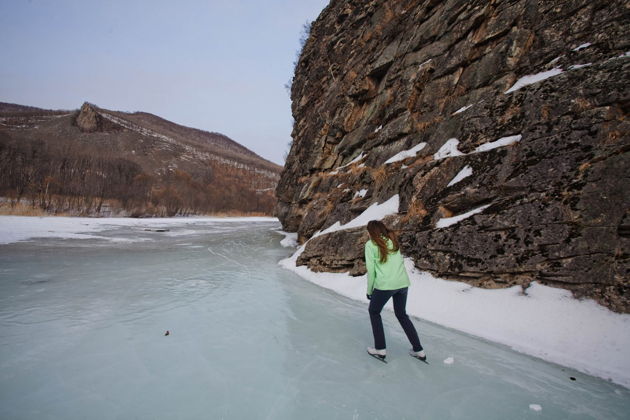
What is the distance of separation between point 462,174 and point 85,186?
59.8m

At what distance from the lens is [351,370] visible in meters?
3.74

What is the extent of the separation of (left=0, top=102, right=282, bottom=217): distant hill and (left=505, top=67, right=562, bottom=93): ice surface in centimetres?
5563

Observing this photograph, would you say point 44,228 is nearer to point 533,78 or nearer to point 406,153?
point 406,153

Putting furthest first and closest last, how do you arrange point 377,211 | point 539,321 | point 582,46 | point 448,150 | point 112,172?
point 112,172 → point 377,211 → point 448,150 → point 582,46 → point 539,321

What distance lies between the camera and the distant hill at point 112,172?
43.2 m

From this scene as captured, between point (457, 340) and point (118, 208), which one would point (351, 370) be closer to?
point (457, 340)

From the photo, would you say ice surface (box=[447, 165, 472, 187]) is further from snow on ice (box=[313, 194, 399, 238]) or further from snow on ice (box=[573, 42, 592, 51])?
snow on ice (box=[573, 42, 592, 51])

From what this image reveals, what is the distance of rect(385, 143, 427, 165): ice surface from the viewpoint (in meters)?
9.88

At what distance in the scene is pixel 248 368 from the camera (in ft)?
12.2

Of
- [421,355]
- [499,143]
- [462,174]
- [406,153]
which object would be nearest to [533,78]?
[499,143]

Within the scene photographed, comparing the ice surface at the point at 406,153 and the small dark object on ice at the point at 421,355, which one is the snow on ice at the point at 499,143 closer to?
the ice surface at the point at 406,153

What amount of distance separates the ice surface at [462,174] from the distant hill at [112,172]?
5411 cm

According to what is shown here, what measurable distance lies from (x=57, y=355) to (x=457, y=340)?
20.5 ft

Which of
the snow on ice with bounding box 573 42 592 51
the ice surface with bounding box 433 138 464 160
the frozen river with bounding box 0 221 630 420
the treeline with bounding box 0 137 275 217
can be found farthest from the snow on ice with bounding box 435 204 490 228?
the treeline with bounding box 0 137 275 217
